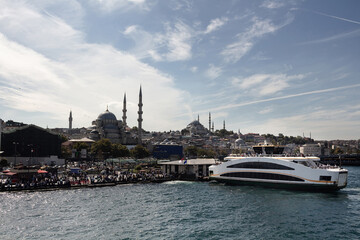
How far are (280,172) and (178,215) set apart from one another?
16808mm

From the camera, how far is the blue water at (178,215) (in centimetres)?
1850

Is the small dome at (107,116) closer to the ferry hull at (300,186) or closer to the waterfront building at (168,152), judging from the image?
the waterfront building at (168,152)

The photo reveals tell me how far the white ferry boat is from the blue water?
1.26 meters

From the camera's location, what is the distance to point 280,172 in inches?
1371

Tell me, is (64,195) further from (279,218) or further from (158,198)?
(279,218)

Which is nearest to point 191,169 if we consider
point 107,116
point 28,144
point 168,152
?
point 28,144

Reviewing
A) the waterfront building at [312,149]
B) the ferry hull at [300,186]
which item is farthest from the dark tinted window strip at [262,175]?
the waterfront building at [312,149]

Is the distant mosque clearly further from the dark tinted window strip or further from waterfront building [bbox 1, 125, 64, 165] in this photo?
the dark tinted window strip

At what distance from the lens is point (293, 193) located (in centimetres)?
3238

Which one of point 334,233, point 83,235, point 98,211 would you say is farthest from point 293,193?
point 83,235

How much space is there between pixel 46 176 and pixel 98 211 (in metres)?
20.1

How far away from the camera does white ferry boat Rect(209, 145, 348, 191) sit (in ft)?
106

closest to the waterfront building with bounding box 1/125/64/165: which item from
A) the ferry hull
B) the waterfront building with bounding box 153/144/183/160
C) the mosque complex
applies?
the waterfront building with bounding box 153/144/183/160

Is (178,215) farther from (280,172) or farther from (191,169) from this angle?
(191,169)
